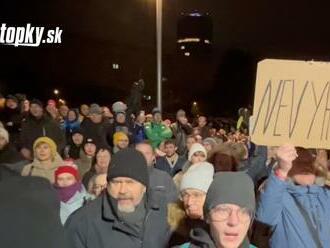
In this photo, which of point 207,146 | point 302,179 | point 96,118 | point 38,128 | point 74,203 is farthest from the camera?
point 96,118

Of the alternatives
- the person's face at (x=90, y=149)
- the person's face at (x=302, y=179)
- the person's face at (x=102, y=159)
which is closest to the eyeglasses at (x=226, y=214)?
the person's face at (x=302, y=179)

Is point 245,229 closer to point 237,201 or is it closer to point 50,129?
point 237,201

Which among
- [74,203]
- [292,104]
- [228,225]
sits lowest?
[74,203]

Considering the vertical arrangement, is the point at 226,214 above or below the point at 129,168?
below

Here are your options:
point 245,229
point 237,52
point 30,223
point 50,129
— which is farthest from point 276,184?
point 237,52

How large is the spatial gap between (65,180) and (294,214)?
2600 millimetres

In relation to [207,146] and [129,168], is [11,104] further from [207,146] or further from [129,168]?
[129,168]

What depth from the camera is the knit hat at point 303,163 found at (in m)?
4.67

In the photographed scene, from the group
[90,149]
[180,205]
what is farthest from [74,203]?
[90,149]

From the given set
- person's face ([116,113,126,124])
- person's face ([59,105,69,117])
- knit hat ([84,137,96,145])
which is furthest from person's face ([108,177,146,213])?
person's face ([59,105,69,117])

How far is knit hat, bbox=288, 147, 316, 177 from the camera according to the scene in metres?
4.67

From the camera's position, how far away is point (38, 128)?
11.8 metres

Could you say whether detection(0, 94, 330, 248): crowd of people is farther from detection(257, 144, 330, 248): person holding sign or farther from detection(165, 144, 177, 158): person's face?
detection(165, 144, 177, 158): person's face

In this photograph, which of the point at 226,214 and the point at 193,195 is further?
the point at 193,195
